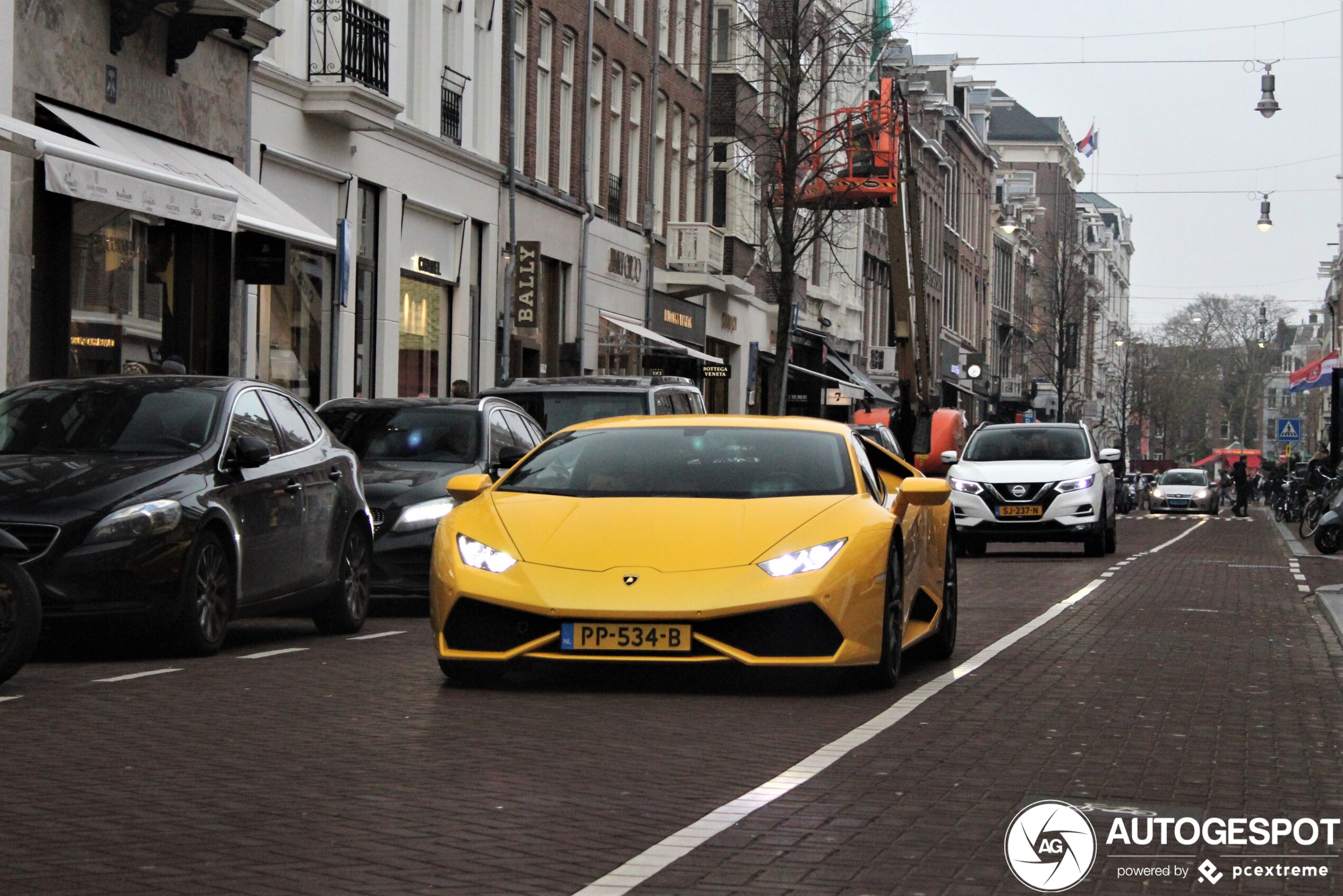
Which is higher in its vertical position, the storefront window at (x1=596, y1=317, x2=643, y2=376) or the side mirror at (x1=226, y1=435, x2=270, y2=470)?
the storefront window at (x1=596, y1=317, x2=643, y2=376)

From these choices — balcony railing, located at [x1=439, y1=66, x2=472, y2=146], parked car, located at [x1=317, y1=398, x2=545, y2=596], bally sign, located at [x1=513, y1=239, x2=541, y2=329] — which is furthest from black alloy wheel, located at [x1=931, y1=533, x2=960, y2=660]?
bally sign, located at [x1=513, y1=239, x2=541, y2=329]

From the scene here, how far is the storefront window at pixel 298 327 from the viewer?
26.0 metres

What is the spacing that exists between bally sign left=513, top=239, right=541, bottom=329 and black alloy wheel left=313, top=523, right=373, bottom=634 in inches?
844

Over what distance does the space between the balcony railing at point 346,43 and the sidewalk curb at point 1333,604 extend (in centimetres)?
1395

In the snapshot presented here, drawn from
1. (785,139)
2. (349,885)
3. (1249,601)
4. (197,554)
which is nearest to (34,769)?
(349,885)

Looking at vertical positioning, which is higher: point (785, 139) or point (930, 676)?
point (785, 139)

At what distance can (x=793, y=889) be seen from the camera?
5402 mm

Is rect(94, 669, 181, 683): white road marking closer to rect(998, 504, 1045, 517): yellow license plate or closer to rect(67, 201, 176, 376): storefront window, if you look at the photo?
rect(67, 201, 176, 376): storefront window

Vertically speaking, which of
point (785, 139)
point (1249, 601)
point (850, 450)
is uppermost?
point (785, 139)

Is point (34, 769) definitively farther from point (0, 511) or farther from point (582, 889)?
point (0, 511)

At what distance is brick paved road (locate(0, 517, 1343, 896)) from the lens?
18.6 ft

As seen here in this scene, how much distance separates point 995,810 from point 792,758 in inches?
45.1

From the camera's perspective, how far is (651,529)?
Result: 9445 millimetres

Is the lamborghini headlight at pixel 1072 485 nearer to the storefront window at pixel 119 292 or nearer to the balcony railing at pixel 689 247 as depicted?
the storefront window at pixel 119 292
